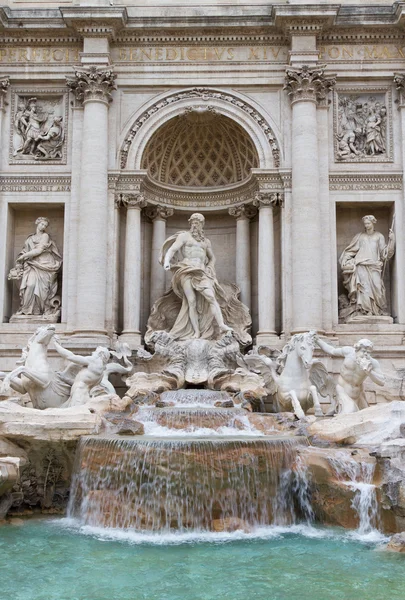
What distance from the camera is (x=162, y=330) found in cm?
1723

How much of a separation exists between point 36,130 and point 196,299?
603 cm

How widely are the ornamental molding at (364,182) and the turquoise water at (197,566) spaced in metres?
9.73

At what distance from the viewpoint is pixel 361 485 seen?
33.4 ft

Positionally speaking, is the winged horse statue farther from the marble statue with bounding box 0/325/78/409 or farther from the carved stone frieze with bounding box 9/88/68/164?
the carved stone frieze with bounding box 9/88/68/164

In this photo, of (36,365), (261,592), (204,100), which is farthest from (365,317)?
(261,592)

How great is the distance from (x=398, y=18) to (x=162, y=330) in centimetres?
958

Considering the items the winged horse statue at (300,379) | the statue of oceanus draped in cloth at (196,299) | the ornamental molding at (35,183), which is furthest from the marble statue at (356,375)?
the ornamental molding at (35,183)

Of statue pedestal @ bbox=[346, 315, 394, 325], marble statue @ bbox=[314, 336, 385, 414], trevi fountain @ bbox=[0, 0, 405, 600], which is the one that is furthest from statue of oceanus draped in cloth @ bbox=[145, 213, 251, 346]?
Result: marble statue @ bbox=[314, 336, 385, 414]

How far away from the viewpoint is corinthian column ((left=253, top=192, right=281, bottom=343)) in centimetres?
1705

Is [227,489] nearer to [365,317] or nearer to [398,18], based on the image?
[365,317]

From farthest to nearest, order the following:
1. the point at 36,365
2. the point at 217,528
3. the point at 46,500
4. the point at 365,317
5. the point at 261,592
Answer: the point at 365,317 → the point at 36,365 → the point at 46,500 → the point at 217,528 → the point at 261,592

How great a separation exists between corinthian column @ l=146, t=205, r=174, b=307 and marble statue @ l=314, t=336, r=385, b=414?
6.28 meters

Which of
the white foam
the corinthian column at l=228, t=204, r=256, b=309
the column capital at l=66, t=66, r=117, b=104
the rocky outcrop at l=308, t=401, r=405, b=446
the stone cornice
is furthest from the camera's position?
the corinthian column at l=228, t=204, r=256, b=309

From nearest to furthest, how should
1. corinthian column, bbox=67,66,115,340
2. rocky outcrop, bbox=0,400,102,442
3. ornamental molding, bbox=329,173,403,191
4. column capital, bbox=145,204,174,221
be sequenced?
rocky outcrop, bbox=0,400,102,442, corinthian column, bbox=67,66,115,340, ornamental molding, bbox=329,173,403,191, column capital, bbox=145,204,174,221
